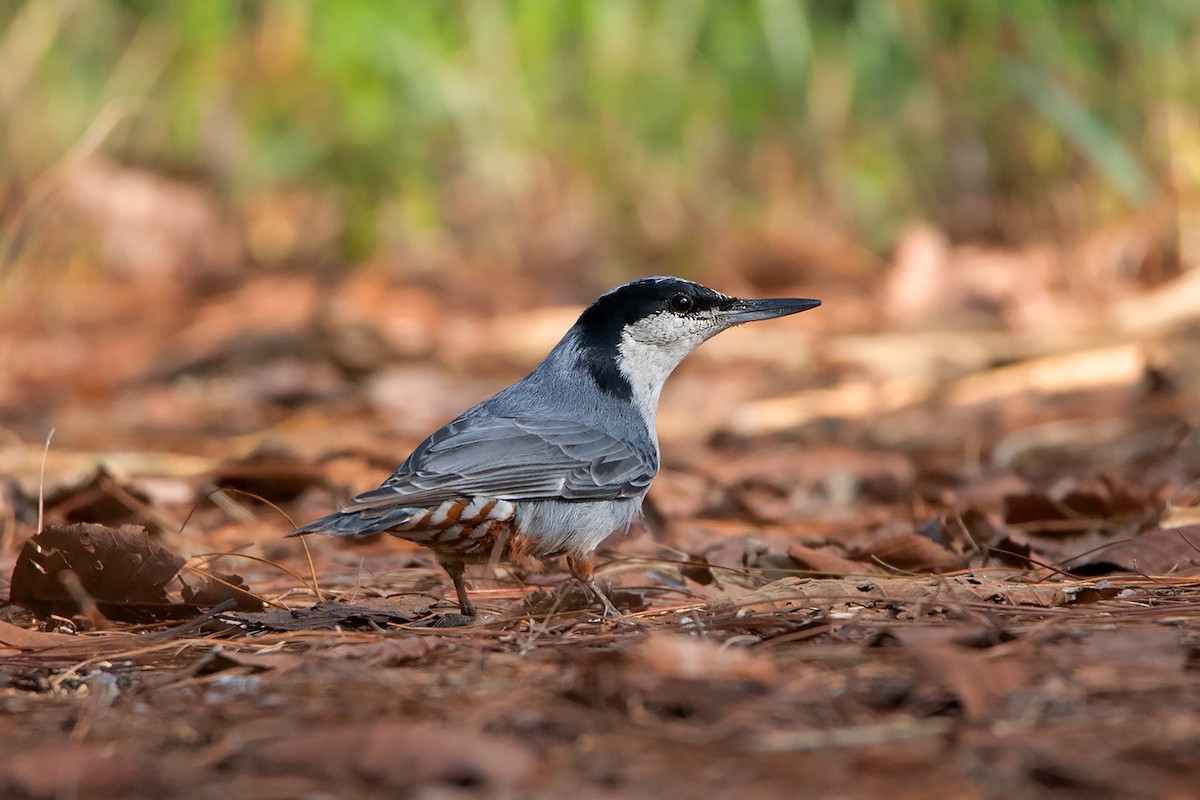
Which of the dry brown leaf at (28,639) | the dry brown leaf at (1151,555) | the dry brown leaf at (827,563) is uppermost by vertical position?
the dry brown leaf at (28,639)

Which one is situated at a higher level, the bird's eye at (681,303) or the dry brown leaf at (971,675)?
the bird's eye at (681,303)

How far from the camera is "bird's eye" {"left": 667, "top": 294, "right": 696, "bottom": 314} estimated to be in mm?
4801

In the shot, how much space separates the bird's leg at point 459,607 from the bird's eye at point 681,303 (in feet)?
4.24

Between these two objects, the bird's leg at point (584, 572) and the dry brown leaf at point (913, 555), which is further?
the dry brown leaf at point (913, 555)

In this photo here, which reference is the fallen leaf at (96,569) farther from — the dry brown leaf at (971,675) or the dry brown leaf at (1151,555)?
the dry brown leaf at (1151,555)

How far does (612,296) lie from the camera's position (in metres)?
4.77

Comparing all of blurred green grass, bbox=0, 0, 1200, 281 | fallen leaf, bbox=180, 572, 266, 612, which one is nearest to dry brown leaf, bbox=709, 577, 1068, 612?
fallen leaf, bbox=180, 572, 266, 612

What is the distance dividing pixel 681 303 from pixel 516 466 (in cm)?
112

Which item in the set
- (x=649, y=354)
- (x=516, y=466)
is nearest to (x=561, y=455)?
(x=516, y=466)

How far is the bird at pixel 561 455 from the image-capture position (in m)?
3.62

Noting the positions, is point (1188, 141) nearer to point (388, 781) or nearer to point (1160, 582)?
point (1160, 582)

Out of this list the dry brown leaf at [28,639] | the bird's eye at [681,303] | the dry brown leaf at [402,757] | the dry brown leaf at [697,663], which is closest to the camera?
the dry brown leaf at [402,757]

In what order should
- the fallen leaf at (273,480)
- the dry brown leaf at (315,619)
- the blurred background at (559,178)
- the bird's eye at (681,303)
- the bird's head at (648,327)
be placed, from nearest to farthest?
the dry brown leaf at (315,619) → the bird's head at (648,327) → the bird's eye at (681,303) → the fallen leaf at (273,480) → the blurred background at (559,178)

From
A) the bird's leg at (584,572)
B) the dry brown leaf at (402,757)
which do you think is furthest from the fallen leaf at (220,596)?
the dry brown leaf at (402,757)
